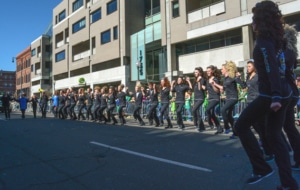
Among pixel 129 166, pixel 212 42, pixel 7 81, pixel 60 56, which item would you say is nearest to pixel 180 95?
pixel 129 166

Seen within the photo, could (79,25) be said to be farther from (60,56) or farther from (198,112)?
(198,112)

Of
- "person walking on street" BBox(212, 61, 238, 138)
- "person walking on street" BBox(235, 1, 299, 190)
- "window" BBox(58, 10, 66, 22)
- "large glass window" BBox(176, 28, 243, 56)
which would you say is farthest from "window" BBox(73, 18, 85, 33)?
"person walking on street" BBox(235, 1, 299, 190)

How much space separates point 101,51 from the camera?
122ft

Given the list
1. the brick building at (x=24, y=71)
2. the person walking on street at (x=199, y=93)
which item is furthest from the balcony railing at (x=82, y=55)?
the person walking on street at (x=199, y=93)

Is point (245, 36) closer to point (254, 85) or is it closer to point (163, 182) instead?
point (254, 85)

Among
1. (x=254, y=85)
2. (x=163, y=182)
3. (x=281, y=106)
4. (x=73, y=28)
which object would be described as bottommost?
(x=163, y=182)

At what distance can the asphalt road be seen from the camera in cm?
405

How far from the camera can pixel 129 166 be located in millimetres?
5035

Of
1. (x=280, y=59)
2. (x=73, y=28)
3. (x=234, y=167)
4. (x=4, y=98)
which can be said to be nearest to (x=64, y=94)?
(x=4, y=98)

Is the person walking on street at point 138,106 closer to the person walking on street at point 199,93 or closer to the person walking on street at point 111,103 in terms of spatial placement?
the person walking on street at point 111,103

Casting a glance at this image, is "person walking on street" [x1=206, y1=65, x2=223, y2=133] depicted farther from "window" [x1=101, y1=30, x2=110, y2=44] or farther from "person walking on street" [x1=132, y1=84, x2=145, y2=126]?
"window" [x1=101, y1=30, x2=110, y2=44]

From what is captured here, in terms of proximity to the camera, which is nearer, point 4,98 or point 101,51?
point 4,98

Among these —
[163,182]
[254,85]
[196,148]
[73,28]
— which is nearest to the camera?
[163,182]

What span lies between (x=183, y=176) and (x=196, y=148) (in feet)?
7.40
